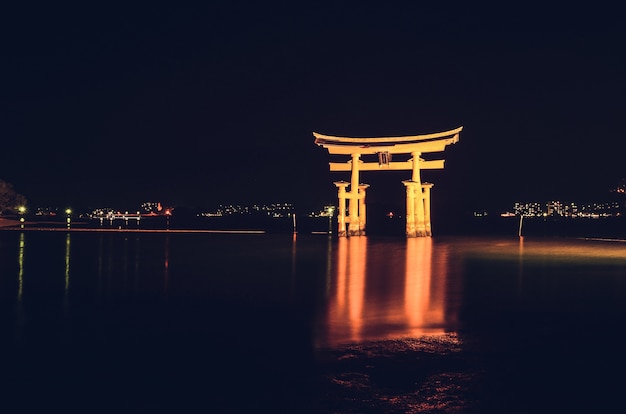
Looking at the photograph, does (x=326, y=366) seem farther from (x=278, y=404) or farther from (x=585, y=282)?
(x=585, y=282)

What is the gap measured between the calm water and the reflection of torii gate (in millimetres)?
17671

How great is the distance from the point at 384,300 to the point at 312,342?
148 inches

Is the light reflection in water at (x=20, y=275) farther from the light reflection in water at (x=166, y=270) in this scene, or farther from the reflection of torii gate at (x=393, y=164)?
the reflection of torii gate at (x=393, y=164)

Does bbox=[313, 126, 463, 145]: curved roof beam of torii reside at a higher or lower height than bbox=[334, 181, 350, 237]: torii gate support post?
higher

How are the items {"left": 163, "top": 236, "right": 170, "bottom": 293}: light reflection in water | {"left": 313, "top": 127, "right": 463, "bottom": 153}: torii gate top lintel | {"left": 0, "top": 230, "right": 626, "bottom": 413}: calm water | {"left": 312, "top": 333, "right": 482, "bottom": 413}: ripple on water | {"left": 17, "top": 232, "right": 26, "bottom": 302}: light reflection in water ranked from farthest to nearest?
{"left": 313, "top": 127, "right": 463, "bottom": 153}: torii gate top lintel
{"left": 163, "top": 236, "right": 170, "bottom": 293}: light reflection in water
{"left": 17, "top": 232, "right": 26, "bottom": 302}: light reflection in water
{"left": 0, "top": 230, "right": 626, "bottom": 413}: calm water
{"left": 312, "top": 333, "right": 482, "bottom": 413}: ripple on water

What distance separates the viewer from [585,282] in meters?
13.2

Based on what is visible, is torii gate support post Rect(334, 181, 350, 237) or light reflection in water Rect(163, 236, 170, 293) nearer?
light reflection in water Rect(163, 236, 170, 293)

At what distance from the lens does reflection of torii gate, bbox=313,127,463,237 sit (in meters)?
31.6

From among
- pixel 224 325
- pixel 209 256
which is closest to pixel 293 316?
pixel 224 325

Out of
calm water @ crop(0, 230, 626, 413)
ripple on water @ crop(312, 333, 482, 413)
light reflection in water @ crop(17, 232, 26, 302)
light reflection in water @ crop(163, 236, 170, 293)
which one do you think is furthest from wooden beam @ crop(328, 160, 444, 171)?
ripple on water @ crop(312, 333, 482, 413)

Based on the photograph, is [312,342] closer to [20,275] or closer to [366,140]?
[20,275]

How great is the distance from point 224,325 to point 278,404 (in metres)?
3.48

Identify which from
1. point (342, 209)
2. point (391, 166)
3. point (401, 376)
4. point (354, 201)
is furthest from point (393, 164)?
point (401, 376)

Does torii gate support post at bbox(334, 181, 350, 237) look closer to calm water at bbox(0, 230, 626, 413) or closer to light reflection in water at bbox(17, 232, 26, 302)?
light reflection in water at bbox(17, 232, 26, 302)
